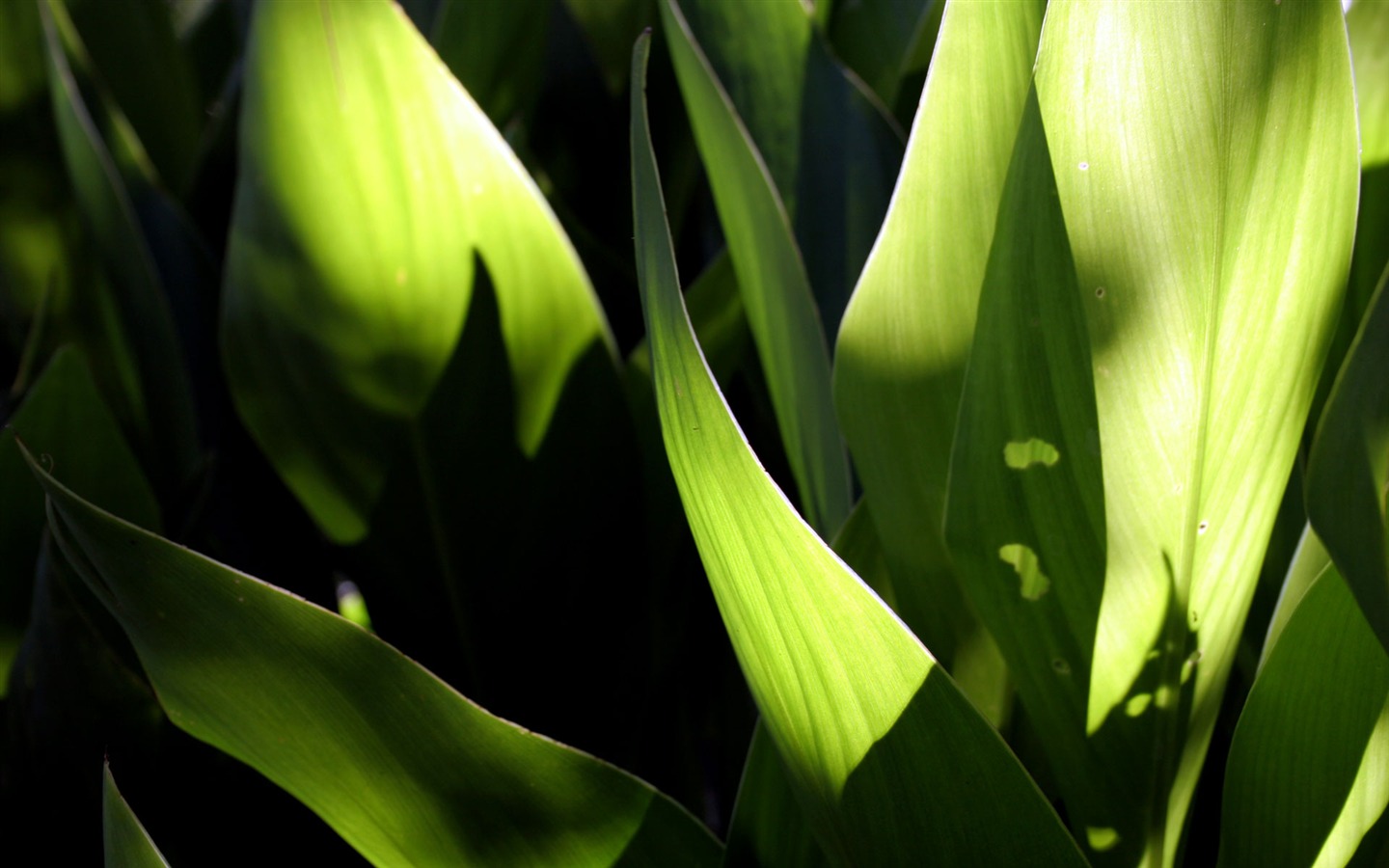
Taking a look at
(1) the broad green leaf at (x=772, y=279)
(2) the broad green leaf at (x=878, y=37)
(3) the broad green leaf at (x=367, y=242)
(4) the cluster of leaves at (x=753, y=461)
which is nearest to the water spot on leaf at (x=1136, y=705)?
(4) the cluster of leaves at (x=753, y=461)

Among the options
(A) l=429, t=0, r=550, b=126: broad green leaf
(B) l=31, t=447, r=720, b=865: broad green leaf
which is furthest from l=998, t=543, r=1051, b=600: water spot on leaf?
(A) l=429, t=0, r=550, b=126: broad green leaf

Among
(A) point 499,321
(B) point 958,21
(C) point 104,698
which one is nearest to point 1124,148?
(B) point 958,21

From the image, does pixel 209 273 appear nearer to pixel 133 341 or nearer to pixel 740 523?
pixel 133 341

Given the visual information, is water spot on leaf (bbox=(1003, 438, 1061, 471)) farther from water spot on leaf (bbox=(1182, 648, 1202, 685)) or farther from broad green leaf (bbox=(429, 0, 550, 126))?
broad green leaf (bbox=(429, 0, 550, 126))

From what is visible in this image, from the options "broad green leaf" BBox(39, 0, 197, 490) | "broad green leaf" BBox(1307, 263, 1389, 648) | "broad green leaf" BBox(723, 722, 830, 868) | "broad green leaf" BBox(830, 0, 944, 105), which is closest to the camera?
"broad green leaf" BBox(1307, 263, 1389, 648)

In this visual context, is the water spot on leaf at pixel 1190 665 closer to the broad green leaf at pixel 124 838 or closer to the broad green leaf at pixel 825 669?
the broad green leaf at pixel 825 669

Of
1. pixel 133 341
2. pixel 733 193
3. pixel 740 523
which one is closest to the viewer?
pixel 740 523
